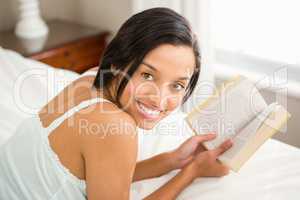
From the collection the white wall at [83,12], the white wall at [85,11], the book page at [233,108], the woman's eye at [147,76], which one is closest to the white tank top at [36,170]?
the woman's eye at [147,76]

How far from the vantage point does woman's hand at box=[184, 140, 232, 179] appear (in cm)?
122

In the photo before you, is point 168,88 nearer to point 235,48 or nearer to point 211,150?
point 211,150

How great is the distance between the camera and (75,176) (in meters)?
1.04

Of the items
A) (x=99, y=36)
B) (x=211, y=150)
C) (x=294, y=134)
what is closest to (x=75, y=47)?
(x=99, y=36)

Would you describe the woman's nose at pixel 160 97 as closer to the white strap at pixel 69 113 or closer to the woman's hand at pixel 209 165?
the white strap at pixel 69 113

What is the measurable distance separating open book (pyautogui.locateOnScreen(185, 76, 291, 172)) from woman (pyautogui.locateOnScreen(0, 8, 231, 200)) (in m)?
0.16

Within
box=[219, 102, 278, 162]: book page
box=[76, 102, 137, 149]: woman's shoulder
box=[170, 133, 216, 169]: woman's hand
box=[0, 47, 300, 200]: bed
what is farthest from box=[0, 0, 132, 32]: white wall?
box=[76, 102, 137, 149]: woman's shoulder

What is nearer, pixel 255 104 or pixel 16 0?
pixel 255 104

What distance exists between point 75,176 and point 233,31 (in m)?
1.41

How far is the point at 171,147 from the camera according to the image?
1.44m

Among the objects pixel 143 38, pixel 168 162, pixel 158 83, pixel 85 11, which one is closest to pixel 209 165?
pixel 168 162

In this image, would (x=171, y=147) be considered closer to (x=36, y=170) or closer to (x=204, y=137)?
(x=204, y=137)

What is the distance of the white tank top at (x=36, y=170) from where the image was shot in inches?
40.6

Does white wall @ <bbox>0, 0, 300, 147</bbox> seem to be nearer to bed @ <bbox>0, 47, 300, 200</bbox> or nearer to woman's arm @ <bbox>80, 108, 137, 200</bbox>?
bed @ <bbox>0, 47, 300, 200</bbox>
